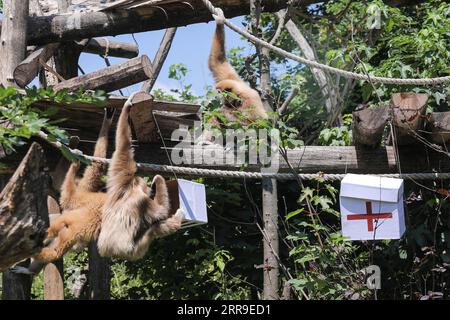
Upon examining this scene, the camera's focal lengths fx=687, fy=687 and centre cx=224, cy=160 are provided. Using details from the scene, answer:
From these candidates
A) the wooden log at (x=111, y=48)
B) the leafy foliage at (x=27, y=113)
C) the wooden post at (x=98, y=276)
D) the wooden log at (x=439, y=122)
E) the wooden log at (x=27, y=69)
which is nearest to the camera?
the leafy foliage at (x=27, y=113)

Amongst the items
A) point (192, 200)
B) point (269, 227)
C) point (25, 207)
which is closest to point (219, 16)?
point (192, 200)

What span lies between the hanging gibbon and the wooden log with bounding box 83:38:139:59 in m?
1.19

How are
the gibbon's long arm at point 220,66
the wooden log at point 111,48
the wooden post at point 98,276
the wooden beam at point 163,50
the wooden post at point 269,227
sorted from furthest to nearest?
the wooden beam at point 163,50 → the wooden log at point 111,48 → the gibbon's long arm at point 220,66 → the wooden post at point 98,276 → the wooden post at point 269,227

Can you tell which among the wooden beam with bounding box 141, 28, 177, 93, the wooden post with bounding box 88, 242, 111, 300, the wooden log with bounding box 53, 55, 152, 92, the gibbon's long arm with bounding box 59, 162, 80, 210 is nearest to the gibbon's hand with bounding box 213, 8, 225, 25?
the wooden log with bounding box 53, 55, 152, 92

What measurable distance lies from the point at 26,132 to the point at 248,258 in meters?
4.73

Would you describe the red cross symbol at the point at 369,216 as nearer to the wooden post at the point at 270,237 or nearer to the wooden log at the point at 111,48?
the wooden post at the point at 270,237

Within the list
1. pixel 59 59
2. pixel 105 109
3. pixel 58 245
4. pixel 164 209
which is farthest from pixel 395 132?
pixel 59 59

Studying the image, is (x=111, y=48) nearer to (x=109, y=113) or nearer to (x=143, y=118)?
(x=109, y=113)

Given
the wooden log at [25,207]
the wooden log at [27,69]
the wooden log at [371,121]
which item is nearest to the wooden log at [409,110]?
the wooden log at [371,121]

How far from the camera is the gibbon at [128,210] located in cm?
616

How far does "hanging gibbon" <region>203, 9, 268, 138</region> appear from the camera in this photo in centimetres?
828

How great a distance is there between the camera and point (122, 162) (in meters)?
6.18

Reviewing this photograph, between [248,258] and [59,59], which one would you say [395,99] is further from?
[59,59]

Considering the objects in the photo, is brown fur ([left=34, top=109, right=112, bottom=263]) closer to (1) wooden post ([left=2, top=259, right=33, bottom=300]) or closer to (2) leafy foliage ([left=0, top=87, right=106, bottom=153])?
(1) wooden post ([left=2, top=259, right=33, bottom=300])
